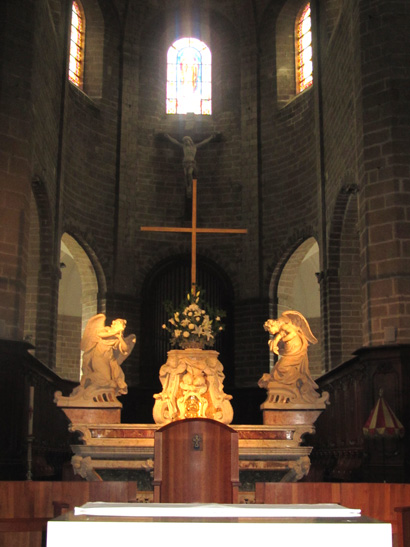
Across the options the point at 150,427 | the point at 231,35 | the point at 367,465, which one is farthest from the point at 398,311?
the point at 231,35

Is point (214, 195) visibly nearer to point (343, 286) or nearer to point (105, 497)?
point (343, 286)

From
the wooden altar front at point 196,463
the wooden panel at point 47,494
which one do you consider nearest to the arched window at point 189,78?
the wooden altar front at point 196,463

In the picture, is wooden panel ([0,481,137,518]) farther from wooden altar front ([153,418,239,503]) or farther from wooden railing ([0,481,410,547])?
wooden altar front ([153,418,239,503])

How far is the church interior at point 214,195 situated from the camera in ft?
41.4

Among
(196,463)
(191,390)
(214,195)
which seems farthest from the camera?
(214,195)

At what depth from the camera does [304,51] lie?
20.3 metres

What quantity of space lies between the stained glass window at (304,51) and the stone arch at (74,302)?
6961 millimetres

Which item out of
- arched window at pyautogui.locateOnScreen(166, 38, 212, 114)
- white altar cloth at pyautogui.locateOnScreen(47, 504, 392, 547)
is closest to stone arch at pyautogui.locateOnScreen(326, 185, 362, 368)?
arched window at pyautogui.locateOnScreen(166, 38, 212, 114)

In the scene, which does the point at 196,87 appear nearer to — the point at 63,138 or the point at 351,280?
the point at 63,138

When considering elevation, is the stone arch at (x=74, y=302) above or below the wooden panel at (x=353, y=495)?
above

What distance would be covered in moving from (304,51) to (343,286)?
695cm

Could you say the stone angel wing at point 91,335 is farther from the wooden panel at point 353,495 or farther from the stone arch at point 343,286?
the stone arch at point 343,286

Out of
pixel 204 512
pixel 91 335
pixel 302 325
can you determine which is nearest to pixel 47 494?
pixel 91 335

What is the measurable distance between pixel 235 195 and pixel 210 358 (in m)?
10.6
